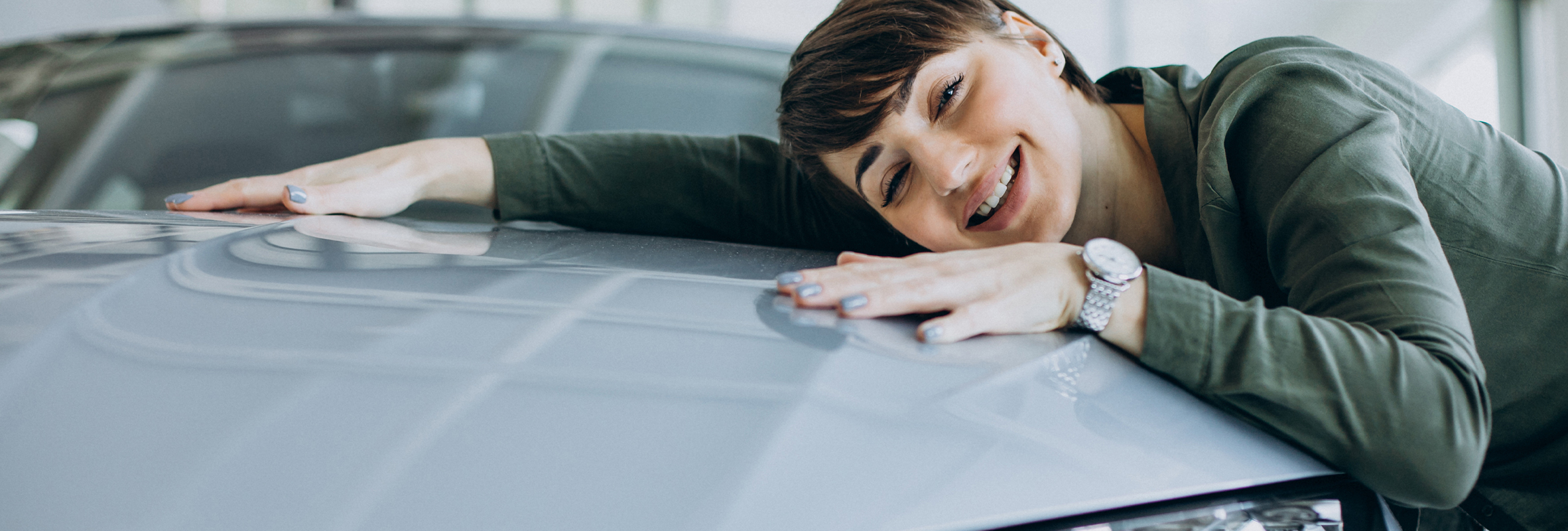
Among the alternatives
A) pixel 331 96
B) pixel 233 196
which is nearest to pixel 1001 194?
pixel 233 196

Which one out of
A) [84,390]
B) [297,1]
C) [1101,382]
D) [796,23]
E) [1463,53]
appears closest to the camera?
[84,390]

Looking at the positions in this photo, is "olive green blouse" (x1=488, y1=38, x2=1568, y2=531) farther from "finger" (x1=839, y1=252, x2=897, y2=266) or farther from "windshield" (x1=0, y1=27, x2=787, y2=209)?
"windshield" (x1=0, y1=27, x2=787, y2=209)

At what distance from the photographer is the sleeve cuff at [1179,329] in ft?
1.82

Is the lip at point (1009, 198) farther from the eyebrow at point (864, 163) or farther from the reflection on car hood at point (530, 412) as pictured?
the reflection on car hood at point (530, 412)

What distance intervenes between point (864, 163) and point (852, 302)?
0.33 m

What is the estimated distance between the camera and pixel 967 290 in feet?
2.02

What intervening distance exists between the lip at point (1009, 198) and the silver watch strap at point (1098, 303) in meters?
0.25

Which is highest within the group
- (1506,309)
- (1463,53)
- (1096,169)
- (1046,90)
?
(1046,90)

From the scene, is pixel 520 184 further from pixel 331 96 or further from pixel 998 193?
pixel 331 96

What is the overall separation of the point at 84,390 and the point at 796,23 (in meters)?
4.72

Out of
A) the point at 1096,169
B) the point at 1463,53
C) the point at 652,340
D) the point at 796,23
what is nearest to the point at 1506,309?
the point at 1096,169

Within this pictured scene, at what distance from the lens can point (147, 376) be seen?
45cm

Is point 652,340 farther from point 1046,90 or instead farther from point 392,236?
point 1046,90

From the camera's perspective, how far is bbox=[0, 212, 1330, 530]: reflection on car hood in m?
0.38
